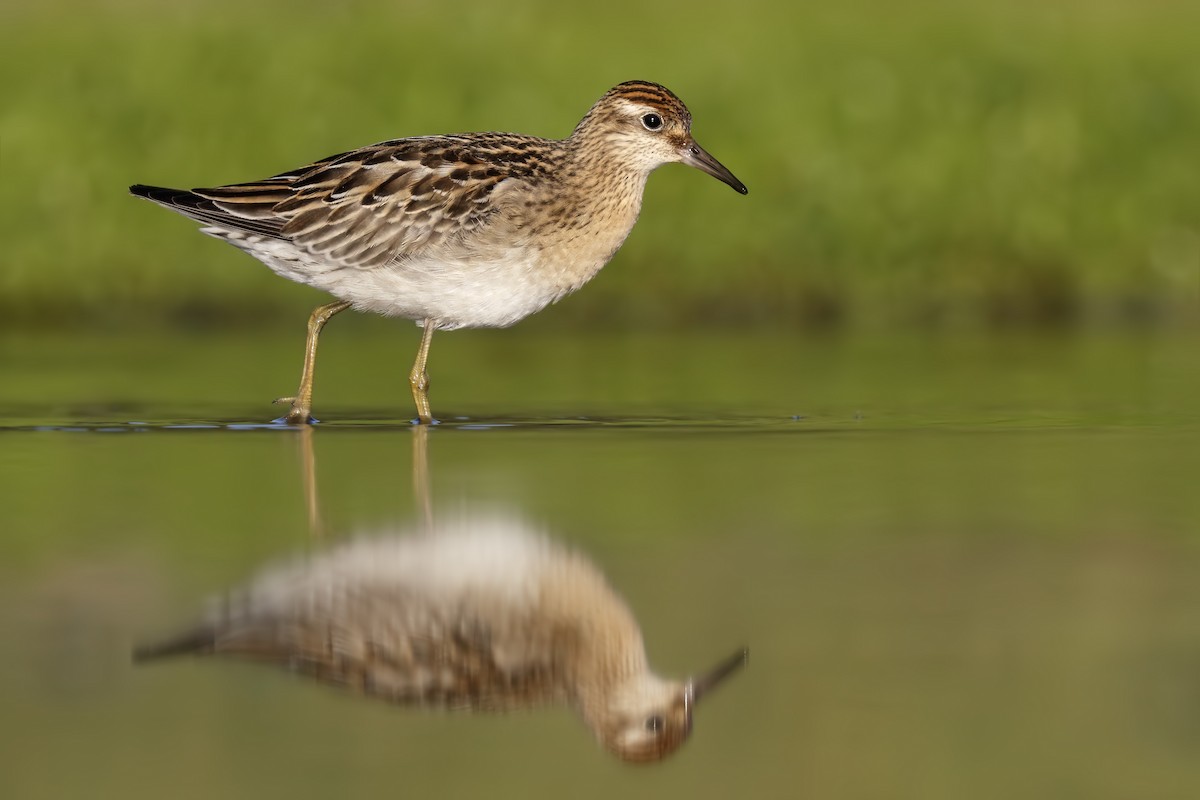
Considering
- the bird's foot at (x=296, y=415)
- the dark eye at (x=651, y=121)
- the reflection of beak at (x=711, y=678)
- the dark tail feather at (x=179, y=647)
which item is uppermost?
the dark eye at (x=651, y=121)

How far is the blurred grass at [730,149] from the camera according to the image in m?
A: 18.2

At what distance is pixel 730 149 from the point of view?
758 inches

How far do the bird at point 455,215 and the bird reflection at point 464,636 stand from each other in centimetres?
423

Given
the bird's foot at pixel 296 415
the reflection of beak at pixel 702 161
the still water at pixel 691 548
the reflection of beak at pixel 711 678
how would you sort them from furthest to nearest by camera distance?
the reflection of beak at pixel 702 161
the bird's foot at pixel 296 415
the reflection of beak at pixel 711 678
the still water at pixel 691 548

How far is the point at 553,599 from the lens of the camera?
296 inches

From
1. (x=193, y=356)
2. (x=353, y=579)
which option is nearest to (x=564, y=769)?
(x=353, y=579)

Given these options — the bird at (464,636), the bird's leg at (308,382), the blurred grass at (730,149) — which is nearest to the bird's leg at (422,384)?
the bird's leg at (308,382)

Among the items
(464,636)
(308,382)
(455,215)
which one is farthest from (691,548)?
(308,382)

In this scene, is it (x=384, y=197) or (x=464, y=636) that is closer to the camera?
(x=464, y=636)

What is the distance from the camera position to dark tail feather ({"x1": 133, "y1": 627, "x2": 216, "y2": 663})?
6766 millimetres

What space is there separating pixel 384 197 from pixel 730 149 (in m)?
7.11

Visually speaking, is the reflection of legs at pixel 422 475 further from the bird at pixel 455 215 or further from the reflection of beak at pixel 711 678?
the reflection of beak at pixel 711 678

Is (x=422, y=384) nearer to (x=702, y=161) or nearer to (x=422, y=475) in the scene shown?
(x=702, y=161)

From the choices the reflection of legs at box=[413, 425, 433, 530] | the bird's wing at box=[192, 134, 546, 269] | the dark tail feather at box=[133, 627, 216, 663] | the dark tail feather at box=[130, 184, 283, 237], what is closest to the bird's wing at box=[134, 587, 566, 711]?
the dark tail feather at box=[133, 627, 216, 663]
